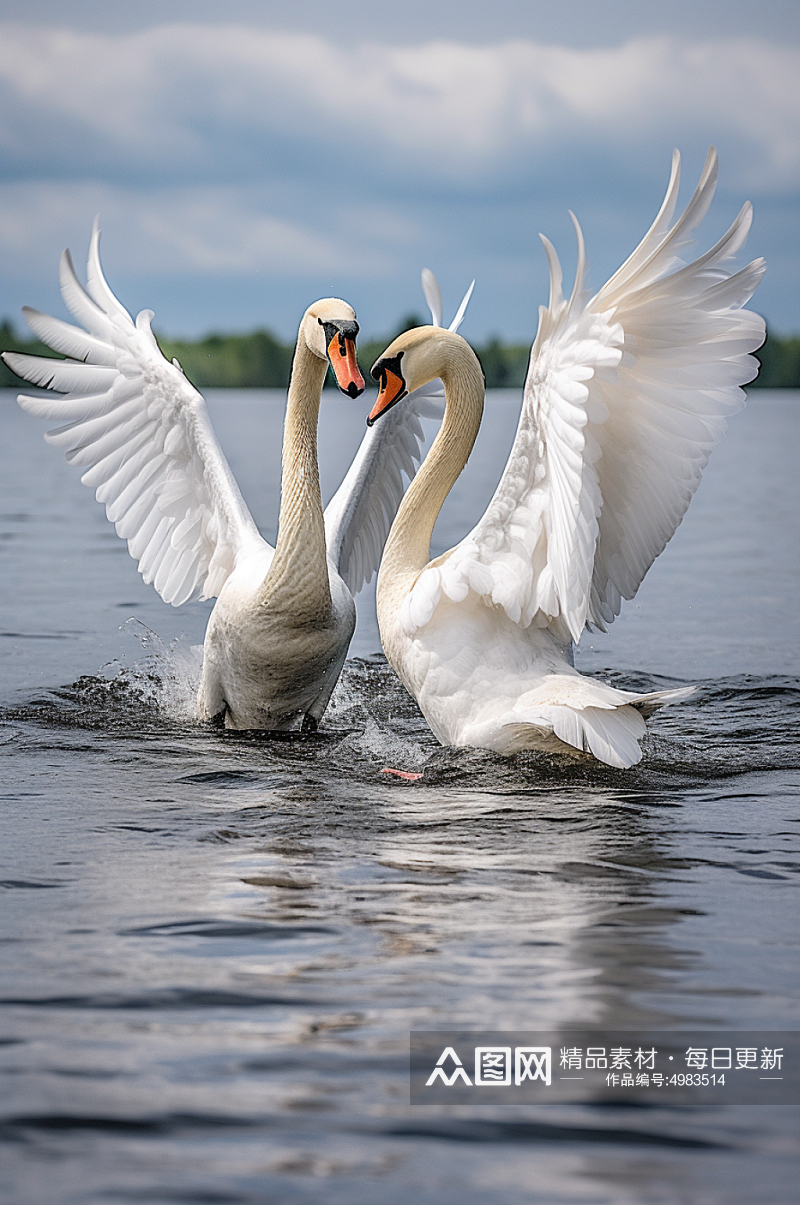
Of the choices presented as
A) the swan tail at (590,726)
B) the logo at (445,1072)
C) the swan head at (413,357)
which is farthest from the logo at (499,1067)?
the swan head at (413,357)

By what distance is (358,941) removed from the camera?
13.8ft

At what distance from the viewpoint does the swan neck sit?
710cm

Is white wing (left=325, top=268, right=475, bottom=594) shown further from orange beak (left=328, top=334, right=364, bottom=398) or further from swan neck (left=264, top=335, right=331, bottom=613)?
orange beak (left=328, top=334, right=364, bottom=398)

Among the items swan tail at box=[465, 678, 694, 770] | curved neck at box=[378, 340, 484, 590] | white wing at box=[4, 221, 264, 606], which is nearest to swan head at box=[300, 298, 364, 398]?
curved neck at box=[378, 340, 484, 590]

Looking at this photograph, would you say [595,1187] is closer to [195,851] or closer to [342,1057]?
[342,1057]

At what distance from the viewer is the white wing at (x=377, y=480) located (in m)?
8.60

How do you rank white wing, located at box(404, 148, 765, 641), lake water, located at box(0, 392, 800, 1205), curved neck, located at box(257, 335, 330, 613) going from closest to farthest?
lake water, located at box(0, 392, 800, 1205) < white wing, located at box(404, 148, 765, 641) < curved neck, located at box(257, 335, 330, 613)

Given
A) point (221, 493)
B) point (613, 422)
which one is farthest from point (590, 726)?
point (221, 493)

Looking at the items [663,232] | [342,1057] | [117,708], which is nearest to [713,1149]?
[342,1057]

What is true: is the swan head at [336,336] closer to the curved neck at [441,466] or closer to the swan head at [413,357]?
the swan head at [413,357]

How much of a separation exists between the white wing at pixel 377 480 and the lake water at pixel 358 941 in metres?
1.02

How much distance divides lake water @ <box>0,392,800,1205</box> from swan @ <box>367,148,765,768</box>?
368 millimetres

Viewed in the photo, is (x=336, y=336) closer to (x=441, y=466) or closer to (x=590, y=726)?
(x=441, y=466)

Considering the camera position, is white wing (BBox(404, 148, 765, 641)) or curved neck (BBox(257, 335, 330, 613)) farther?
curved neck (BBox(257, 335, 330, 613))
